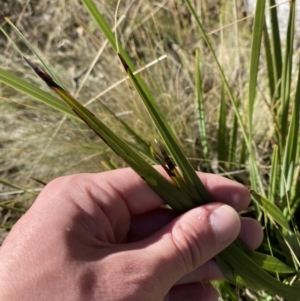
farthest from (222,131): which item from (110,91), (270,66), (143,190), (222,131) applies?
(110,91)

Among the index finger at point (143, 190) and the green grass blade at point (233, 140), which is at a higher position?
the index finger at point (143, 190)

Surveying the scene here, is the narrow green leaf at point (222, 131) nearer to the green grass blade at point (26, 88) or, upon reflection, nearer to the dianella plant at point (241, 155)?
the dianella plant at point (241, 155)

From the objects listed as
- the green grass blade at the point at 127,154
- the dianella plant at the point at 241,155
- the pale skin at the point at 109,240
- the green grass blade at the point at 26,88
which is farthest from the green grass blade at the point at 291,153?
the green grass blade at the point at 26,88

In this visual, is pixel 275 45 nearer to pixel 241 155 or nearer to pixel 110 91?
pixel 241 155

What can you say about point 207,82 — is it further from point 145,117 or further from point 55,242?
point 55,242

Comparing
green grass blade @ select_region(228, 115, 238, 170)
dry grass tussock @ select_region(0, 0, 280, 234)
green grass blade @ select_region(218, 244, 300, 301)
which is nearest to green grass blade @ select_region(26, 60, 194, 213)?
green grass blade @ select_region(218, 244, 300, 301)

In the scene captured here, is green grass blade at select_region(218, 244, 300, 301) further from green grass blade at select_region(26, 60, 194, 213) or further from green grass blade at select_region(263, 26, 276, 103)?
green grass blade at select_region(263, 26, 276, 103)

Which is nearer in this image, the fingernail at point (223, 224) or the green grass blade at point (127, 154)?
the green grass blade at point (127, 154)
